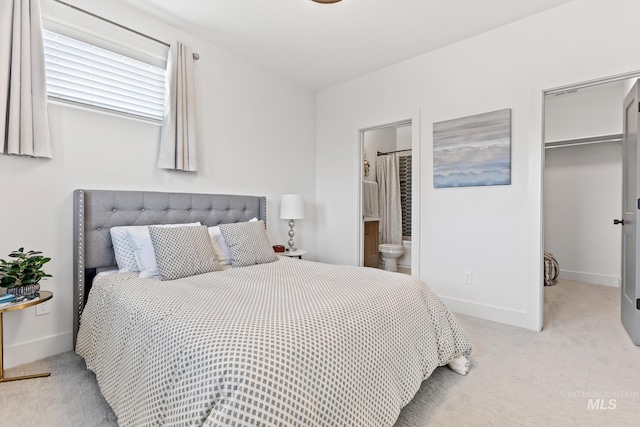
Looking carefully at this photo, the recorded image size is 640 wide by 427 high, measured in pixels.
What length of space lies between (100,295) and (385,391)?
1.80 meters

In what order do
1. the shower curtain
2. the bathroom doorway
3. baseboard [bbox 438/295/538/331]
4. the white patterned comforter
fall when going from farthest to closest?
the shower curtain → the bathroom doorway → baseboard [bbox 438/295/538/331] → the white patterned comforter

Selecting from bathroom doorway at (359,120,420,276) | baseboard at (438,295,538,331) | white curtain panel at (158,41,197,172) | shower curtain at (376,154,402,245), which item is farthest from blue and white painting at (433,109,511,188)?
white curtain panel at (158,41,197,172)

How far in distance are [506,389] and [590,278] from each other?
3.75 metres

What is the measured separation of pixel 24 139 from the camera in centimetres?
200

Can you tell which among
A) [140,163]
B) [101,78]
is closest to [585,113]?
[140,163]

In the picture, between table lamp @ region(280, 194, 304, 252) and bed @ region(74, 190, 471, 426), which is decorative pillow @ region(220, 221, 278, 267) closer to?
bed @ region(74, 190, 471, 426)

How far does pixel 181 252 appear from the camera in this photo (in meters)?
2.13

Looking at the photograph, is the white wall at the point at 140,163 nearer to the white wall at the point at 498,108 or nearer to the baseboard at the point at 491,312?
the white wall at the point at 498,108

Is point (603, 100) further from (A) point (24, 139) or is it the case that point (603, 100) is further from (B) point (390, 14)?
(A) point (24, 139)

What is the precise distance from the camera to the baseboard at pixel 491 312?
2.75 m

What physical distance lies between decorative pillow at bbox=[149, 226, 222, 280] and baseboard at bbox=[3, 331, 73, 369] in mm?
1004

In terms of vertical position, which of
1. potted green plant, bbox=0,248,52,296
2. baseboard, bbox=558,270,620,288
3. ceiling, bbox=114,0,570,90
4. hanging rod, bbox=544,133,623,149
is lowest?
baseboard, bbox=558,270,620,288

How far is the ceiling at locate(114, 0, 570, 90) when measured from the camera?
2.51m

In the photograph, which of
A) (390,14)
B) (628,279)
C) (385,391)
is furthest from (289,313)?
(628,279)
